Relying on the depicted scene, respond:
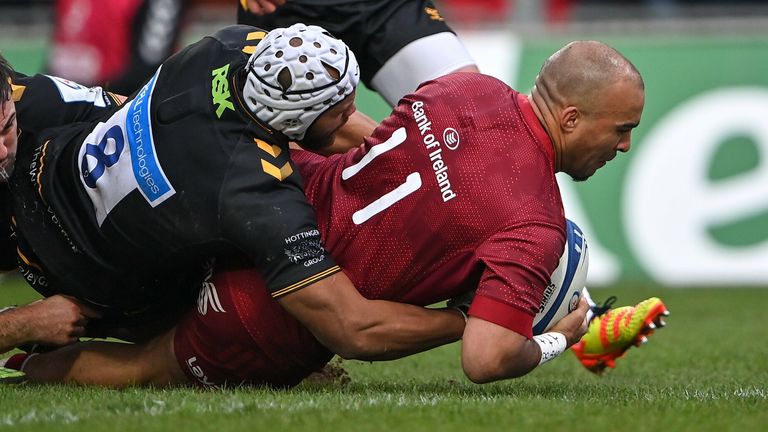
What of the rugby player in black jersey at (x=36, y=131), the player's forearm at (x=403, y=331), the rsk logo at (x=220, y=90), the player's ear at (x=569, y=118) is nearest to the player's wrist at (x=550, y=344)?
the player's forearm at (x=403, y=331)

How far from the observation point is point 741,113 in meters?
11.2

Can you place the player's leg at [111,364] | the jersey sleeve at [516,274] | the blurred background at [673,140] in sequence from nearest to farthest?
the jersey sleeve at [516,274], the player's leg at [111,364], the blurred background at [673,140]

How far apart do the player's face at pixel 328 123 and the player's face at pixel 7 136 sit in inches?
48.3

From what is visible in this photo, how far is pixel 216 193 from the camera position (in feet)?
16.7

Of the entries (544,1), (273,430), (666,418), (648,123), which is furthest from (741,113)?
(273,430)

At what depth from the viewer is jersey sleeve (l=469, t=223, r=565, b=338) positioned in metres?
4.94

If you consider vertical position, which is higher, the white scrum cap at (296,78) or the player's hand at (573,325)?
the white scrum cap at (296,78)

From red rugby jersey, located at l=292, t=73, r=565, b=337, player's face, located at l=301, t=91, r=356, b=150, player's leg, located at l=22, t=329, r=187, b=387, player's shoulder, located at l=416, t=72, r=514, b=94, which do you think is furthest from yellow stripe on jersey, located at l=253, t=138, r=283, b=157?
player's leg, located at l=22, t=329, r=187, b=387

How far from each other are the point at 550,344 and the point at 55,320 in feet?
6.81

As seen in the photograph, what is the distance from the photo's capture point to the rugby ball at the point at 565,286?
5504 millimetres

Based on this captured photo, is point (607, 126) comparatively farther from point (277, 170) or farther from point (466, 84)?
point (277, 170)

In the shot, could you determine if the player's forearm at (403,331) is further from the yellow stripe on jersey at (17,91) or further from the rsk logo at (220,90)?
the yellow stripe on jersey at (17,91)

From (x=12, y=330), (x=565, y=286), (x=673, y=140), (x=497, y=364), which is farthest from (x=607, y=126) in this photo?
(x=673, y=140)

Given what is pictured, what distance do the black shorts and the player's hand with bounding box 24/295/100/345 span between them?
7.07 ft
